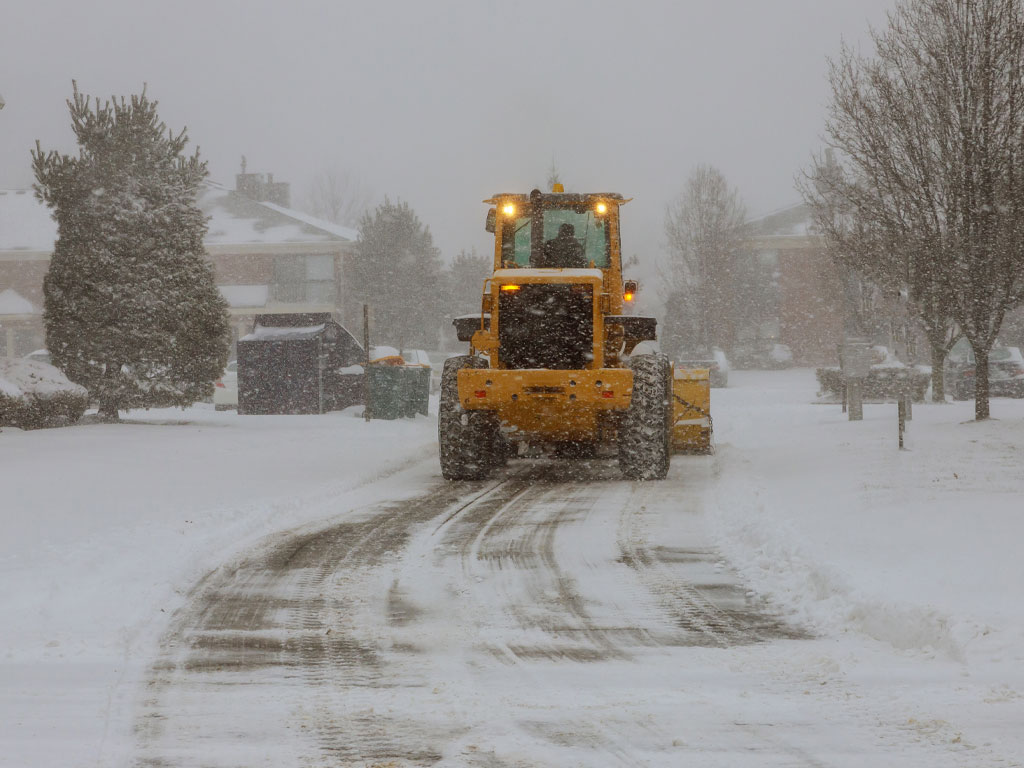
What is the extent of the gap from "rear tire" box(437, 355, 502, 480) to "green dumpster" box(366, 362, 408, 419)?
31.9 ft

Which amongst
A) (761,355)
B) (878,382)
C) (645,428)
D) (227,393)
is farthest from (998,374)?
(761,355)

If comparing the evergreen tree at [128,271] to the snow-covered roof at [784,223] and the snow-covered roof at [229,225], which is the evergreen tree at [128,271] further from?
the snow-covered roof at [784,223]

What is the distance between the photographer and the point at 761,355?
57.5 meters

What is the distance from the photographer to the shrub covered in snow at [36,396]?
58.9 feet

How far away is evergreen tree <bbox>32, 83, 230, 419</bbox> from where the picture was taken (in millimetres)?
19359

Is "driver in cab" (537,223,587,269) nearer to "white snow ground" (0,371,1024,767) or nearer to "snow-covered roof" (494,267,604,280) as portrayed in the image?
"snow-covered roof" (494,267,604,280)

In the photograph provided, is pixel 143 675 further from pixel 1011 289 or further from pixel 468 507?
pixel 1011 289

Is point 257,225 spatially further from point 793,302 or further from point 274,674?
point 274,674

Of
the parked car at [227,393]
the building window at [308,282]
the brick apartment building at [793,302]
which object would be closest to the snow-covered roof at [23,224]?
the building window at [308,282]

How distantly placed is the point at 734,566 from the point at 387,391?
15.5m

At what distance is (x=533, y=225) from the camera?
13.4m

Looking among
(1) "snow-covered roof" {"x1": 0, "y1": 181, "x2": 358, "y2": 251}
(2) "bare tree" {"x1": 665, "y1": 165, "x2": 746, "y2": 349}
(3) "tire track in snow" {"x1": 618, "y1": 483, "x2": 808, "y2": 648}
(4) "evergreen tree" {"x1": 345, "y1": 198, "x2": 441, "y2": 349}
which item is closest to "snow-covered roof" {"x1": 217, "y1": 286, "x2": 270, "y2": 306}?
(1) "snow-covered roof" {"x1": 0, "y1": 181, "x2": 358, "y2": 251}

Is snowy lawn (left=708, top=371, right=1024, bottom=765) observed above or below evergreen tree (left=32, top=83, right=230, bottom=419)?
below

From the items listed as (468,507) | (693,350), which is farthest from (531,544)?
(693,350)
